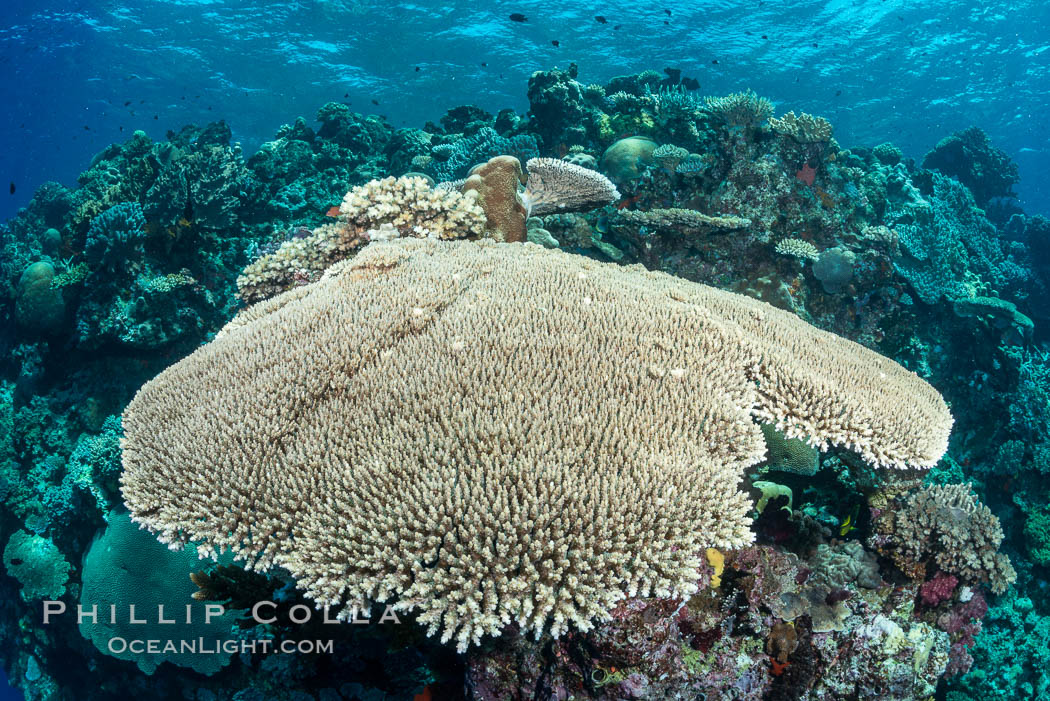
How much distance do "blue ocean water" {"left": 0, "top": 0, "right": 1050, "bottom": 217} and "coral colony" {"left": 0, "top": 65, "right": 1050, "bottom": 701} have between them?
103 ft

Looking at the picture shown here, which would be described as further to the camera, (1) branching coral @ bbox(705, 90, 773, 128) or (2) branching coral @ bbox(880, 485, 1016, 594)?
(1) branching coral @ bbox(705, 90, 773, 128)

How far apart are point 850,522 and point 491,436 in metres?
3.64

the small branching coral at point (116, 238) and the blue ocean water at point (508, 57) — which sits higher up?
the blue ocean water at point (508, 57)

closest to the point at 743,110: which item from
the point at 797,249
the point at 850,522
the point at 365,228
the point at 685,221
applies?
the point at 797,249

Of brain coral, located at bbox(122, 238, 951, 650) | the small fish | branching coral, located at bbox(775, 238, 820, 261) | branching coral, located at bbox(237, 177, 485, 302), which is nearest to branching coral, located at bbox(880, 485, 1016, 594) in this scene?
the small fish

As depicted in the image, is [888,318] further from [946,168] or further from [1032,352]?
[946,168]

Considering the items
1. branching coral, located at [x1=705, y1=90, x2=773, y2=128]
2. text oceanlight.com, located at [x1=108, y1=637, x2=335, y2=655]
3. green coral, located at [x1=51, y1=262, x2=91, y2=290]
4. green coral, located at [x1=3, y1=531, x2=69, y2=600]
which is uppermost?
branching coral, located at [x1=705, y1=90, x2=773, y2=128]

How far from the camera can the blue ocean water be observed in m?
37.7

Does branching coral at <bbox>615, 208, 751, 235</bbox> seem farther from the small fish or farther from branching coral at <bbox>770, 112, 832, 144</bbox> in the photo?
the small fish

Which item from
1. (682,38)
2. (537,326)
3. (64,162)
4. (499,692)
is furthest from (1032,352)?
(64,162)

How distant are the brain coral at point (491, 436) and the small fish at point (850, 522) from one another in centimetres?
113

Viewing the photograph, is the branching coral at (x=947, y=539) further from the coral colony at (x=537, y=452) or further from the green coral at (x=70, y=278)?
the green coral at (x=70, y=278)

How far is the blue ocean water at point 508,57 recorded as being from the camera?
124ft

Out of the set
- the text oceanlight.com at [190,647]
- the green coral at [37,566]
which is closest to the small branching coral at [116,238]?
the green coral at [37,566]
